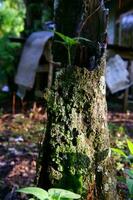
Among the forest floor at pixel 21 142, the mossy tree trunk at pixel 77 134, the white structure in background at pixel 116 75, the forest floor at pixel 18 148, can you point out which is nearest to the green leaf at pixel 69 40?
the mossy tree trunk at pixel 77 134

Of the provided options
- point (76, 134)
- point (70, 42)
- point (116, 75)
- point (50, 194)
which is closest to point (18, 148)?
point (76, 134)

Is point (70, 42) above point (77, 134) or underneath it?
above

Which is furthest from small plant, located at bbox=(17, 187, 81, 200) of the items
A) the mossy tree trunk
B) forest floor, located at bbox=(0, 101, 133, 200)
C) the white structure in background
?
the white structure in background

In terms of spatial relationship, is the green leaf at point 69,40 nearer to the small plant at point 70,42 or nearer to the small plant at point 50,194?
the small plant at point 70,42

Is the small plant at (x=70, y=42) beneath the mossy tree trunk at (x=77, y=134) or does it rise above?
above

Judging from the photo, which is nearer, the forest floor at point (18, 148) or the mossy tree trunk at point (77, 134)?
the mossy tree trunk at point (77, 134)

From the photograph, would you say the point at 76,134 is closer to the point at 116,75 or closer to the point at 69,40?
the point at 69,40

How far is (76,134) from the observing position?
9.93 feet

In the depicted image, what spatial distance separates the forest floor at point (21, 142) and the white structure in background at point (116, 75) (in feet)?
2.08

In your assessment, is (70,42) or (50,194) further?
(70,42)

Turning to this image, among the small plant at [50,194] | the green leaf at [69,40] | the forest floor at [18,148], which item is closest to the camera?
the small plant at [50,194]

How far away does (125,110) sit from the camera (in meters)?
9.51

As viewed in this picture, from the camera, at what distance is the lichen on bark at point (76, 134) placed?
3.01 metres

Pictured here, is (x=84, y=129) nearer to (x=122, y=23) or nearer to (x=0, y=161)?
(x=0, y=161)
